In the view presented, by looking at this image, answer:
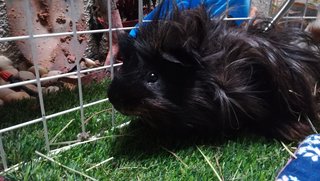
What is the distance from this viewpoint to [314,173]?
0.71 m

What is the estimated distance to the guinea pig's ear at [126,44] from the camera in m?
0.85

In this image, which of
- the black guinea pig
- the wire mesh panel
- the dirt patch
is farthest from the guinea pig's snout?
the dirt patch

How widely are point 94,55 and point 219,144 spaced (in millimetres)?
1189

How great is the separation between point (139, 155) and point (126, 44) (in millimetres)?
283

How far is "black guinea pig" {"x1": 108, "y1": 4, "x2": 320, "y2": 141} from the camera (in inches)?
31.4

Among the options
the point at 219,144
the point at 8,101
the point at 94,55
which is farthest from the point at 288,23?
the point at 94,55

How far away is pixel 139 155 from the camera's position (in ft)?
2.87

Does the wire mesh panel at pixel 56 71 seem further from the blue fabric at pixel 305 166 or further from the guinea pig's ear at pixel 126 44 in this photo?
the blue fabric at pixel 305 166

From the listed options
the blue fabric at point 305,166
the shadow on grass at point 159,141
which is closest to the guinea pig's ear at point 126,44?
the shadow on grass at point 159,141

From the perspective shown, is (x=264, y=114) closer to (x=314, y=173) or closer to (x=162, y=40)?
(x=314, y=173)

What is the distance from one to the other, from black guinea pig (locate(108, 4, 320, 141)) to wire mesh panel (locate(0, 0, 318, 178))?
160 mm

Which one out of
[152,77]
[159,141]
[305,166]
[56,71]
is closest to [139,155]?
[159,141]

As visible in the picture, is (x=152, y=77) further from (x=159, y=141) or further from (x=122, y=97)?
(x=159, y=141)

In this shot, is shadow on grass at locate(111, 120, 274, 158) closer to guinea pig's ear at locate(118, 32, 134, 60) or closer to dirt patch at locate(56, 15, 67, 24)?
guinea pig's ear at locate(118, 32, 134, 60)
